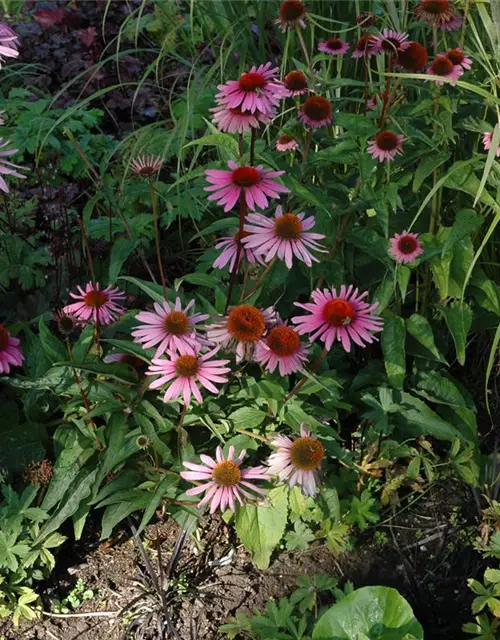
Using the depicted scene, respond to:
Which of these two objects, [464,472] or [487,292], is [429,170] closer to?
[487,292]

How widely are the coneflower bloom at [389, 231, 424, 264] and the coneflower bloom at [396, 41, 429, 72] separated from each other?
0.35 m

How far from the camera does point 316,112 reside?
5.40 feet

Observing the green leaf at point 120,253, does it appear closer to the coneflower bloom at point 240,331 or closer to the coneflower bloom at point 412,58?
the coneflower bloom at point 240,331

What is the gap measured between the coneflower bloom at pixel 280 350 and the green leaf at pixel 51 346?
0.49 m

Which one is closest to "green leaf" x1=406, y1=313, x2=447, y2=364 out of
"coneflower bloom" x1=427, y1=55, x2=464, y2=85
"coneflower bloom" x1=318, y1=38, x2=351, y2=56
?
"coneflower bloom" x1=427, y1=55, x2=464, y2=85

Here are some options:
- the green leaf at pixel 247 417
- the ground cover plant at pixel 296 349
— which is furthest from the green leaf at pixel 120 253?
the green leaf at pixel 247 417

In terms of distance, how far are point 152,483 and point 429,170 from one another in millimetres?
890

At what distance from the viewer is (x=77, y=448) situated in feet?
5.60

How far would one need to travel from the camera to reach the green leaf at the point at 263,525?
171cm

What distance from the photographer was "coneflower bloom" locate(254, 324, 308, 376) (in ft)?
4.76

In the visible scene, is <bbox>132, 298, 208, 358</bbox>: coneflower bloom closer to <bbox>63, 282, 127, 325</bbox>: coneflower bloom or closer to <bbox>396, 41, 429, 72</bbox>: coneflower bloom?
<bbox>63, 282, 127, 325</bbox>: coneflower bloom

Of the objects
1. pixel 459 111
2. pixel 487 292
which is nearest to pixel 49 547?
pixel 487 292

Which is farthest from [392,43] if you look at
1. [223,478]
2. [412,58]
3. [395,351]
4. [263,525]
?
[263,525]

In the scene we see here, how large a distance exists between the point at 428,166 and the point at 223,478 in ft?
2.60
